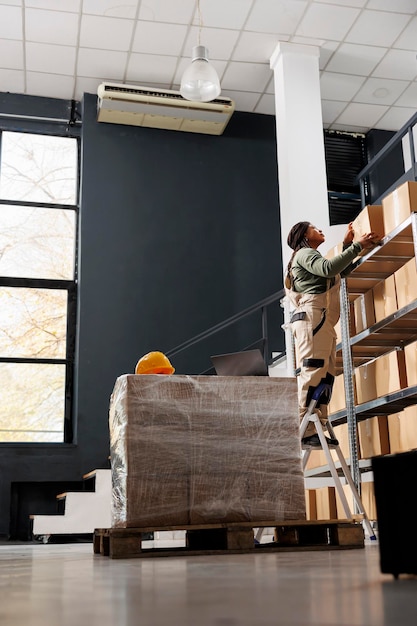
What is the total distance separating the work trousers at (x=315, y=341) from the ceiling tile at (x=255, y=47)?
4.33 metres

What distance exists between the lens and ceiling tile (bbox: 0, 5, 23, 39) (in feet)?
23.3

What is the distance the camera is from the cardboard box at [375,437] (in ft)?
14.3

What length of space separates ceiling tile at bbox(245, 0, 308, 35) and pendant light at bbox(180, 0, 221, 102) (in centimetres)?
189

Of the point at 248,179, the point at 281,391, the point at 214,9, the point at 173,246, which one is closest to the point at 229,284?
the point at 173,246

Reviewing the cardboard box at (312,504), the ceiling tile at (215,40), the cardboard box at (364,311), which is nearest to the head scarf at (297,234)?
the cardboard box at (364,311)

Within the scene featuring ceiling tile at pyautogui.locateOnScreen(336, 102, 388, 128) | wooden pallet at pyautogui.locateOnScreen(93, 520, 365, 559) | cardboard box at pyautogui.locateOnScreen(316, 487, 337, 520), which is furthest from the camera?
ceiling tile at pyautogui.locateOnScreen(336, 102, 388, 128)

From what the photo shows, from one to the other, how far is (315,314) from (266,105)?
5.61 meters

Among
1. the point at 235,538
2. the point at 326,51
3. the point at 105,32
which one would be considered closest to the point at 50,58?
the point at 105,32

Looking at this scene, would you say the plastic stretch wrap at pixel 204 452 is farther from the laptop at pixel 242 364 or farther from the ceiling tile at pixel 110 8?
the ceiling tile at pixel 110 8

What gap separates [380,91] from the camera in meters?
8.58

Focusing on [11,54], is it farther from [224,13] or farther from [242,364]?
[242,364]

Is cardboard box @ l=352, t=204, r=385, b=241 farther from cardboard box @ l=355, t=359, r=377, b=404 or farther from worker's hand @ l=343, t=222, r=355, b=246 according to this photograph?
cardboard box @ l=355, t=359, r=377, b=404

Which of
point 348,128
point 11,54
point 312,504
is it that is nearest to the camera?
point 312,504

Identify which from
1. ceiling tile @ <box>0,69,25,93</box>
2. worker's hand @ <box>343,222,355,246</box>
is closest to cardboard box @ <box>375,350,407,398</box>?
worker's hand @ <box>343,222,355,246</box>
